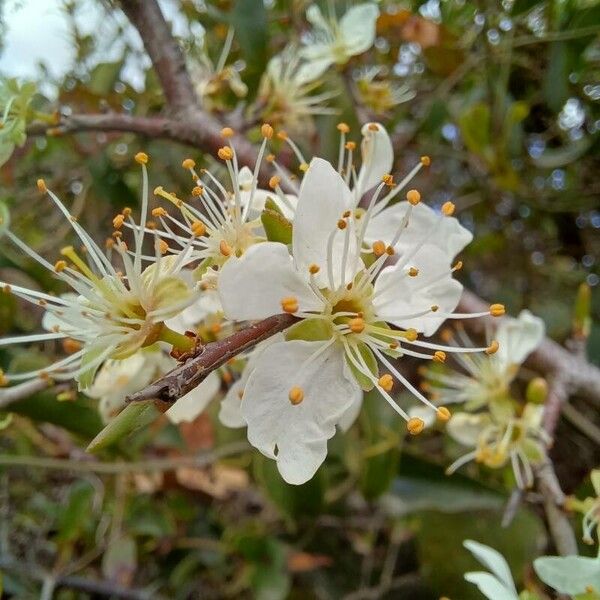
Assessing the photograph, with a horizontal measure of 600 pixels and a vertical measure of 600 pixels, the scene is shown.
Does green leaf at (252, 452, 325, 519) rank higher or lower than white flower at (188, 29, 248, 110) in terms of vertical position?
lower

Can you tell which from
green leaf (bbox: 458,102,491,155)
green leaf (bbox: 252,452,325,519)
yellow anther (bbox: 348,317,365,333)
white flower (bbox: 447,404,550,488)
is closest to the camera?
yellow anther (bbox: 348,317,365,333)

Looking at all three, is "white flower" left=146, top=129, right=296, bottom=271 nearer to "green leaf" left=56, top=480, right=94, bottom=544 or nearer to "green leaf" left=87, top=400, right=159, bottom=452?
"green leaf" left=87, top=400, right=159, bottom=452

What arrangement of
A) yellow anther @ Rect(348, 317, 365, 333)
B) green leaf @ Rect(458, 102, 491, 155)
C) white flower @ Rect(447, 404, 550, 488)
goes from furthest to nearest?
green leaf @ Rect(458, 102, 491, 155), white flower @ Rect(447, 404, 550, 488), yellow anther @ Rect(348, 317, 365, 333)

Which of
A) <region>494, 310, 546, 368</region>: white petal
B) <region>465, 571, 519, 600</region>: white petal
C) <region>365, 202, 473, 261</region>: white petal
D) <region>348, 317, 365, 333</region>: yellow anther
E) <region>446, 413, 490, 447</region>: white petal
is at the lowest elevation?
<region>446, 413, 490, 447</region>: white petal

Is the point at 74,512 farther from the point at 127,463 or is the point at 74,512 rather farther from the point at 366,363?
the point at 366,363

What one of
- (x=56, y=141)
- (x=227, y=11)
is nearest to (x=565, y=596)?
(x=227, y=11)

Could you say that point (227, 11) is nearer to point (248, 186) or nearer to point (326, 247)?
point (248, 186)

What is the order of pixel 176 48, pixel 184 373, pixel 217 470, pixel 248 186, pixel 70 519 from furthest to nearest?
pixel 217 470 < pixel 70 519 < pixel 176 48 < pixel 248 186 < pixel 184 373

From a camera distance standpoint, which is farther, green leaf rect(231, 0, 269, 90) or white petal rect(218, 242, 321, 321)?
green leaf rect(231, 0, 269, 90)

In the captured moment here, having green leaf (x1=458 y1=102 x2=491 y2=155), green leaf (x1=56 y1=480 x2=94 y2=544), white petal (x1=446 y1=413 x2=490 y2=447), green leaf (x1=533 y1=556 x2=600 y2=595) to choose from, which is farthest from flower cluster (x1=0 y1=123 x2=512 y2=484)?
green leaf (x1=458 y1=102 x2=491 y2=155)
